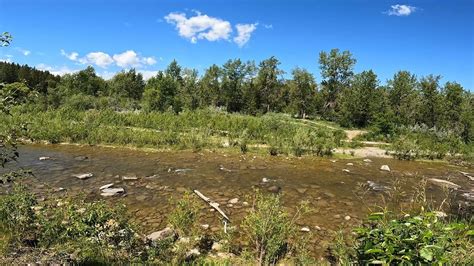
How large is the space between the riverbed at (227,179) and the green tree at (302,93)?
3030 cm

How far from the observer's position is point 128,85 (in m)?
64.3

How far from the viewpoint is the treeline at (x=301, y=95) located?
41531 millimetres

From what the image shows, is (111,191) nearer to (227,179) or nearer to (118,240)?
(227,179)

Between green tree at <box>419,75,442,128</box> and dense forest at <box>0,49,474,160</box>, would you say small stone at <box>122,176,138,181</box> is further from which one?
green tree at <box>419,75,442,128</box>

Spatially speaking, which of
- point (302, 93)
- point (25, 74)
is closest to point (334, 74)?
point (302, 93)

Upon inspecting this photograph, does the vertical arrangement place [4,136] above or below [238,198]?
above

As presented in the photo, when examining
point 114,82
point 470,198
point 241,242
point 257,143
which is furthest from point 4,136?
point 114,82

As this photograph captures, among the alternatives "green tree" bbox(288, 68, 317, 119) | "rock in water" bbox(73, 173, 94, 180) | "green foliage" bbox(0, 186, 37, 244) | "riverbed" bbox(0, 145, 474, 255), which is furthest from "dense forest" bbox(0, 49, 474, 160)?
"green foliage" bbox(0, 186, 37, 244)

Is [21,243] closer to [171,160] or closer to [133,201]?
[133,201]

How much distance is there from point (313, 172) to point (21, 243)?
13.7 metres

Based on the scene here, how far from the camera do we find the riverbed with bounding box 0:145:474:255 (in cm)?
1113

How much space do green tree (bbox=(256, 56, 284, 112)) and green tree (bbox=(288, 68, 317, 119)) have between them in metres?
4.44

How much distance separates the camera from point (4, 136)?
4.23 m

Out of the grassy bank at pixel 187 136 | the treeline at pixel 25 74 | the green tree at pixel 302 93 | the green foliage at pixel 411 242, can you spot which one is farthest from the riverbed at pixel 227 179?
the treeline at pixel 25 74
